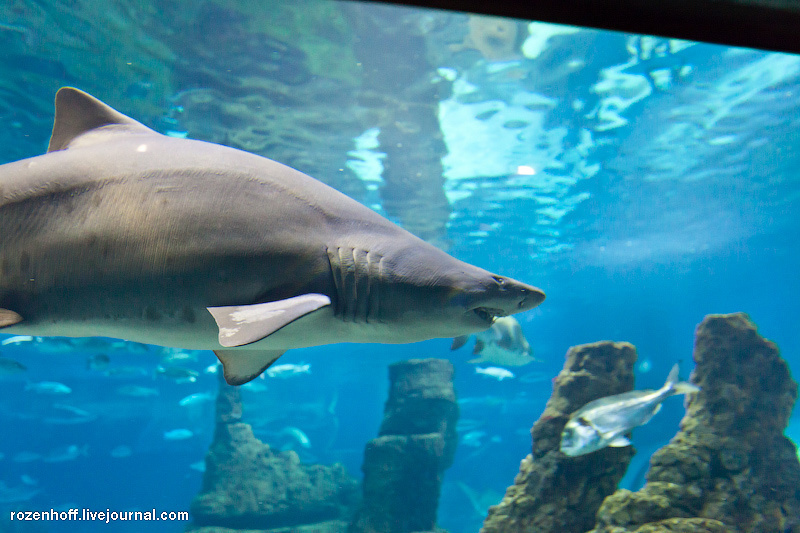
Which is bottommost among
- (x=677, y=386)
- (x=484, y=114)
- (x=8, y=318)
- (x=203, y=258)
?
(x=677, y=386)

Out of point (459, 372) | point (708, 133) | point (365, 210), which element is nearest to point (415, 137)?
point (708, 133)

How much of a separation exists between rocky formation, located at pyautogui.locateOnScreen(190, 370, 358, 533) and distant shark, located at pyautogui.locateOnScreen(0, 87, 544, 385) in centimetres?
1295

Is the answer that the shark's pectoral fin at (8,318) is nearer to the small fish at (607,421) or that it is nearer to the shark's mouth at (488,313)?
the shark's mouth at (488,313)

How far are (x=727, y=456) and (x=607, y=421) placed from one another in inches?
54.3

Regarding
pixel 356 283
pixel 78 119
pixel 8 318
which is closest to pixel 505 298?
pixel 356 283

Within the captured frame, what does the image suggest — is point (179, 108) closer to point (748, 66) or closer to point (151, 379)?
point (748, 66)

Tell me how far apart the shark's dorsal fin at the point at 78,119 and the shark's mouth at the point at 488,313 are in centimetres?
197

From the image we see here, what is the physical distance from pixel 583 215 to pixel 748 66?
9.28 meters

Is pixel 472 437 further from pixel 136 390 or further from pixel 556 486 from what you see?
pixel 556 486

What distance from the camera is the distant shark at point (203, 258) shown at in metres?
1.79

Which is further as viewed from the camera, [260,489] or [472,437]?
[472,437]

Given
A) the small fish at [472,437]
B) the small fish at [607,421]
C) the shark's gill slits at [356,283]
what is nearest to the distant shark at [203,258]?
the shark's gill slits at [356,283]

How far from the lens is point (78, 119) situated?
2361mm

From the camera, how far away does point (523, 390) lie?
43812mm
